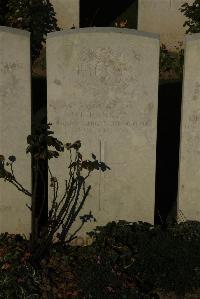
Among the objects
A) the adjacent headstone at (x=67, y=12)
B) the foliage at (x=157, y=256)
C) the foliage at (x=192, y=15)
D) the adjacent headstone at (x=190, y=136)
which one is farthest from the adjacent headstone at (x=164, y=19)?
the foliage at (x=157, y=256)

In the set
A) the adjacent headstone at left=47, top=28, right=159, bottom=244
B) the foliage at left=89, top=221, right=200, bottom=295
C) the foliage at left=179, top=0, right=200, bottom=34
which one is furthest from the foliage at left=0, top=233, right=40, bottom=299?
the foliage at left=179, top=0, right=200, bottom=34

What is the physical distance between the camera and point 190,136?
21.1 feet

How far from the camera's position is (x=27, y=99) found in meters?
6.25

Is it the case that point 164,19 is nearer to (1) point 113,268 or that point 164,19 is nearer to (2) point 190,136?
(2) point 190,136

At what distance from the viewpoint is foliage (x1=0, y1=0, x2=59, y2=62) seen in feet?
36.9

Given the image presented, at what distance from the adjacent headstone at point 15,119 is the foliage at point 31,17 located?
4.92 metres

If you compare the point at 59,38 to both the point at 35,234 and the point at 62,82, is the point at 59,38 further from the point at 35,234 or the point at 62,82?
the point at 35,234

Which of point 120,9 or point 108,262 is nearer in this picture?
point 108,262

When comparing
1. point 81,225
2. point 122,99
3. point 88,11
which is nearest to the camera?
point 122,99

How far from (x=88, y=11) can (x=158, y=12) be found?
304cm

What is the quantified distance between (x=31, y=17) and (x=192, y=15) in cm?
273

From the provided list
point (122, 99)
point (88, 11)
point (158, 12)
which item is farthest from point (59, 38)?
point (88, 11)

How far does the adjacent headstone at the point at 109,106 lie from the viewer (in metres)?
6.14

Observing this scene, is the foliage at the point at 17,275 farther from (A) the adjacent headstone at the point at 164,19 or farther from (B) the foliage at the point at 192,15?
(A) the adjacent headstone at the point at 164,19
